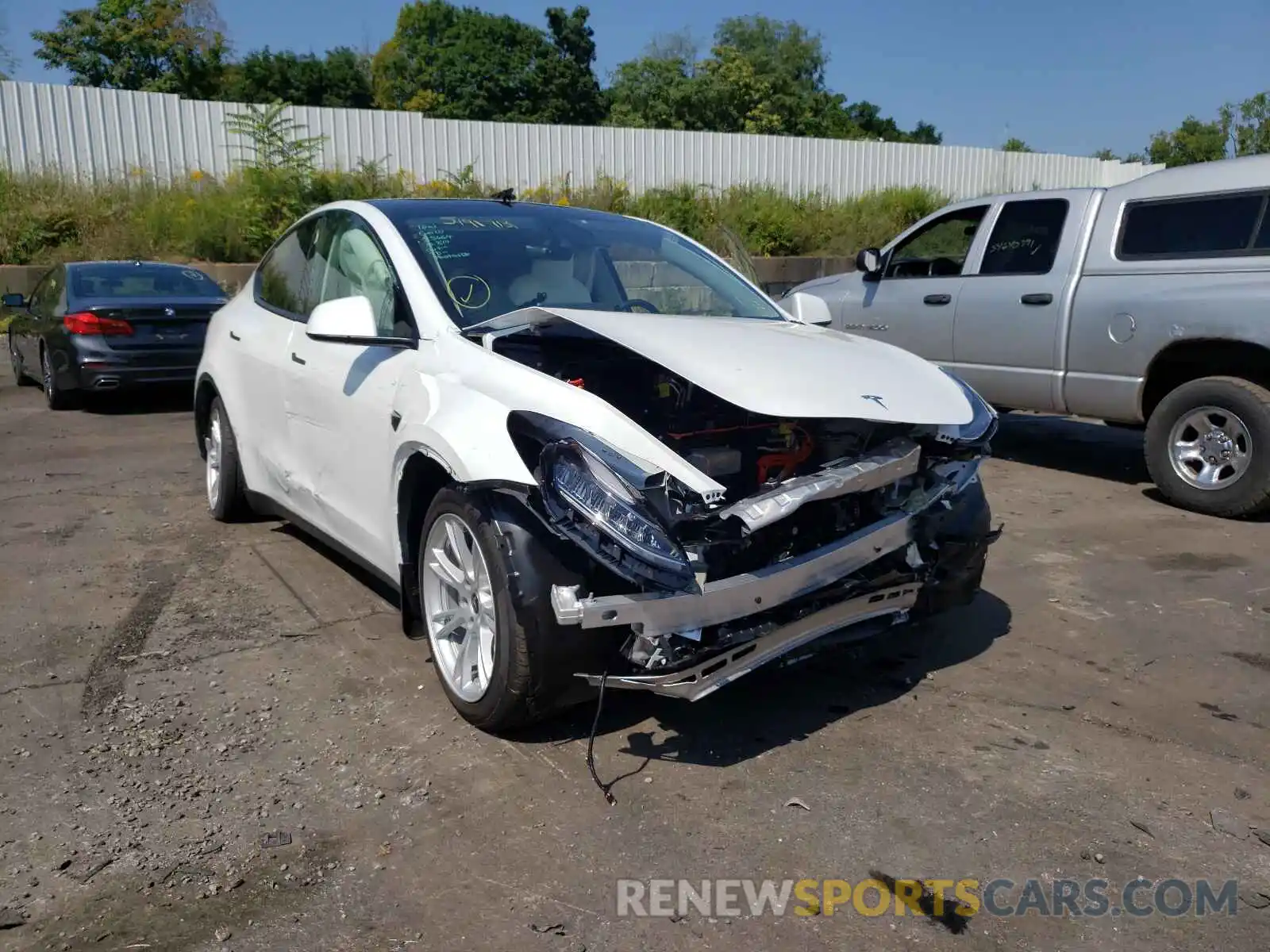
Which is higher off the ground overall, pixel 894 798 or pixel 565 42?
pixel 565 42

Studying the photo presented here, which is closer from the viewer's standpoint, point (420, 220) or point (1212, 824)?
point (1212, 824)

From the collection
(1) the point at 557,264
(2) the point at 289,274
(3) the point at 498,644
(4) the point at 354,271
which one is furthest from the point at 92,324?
(3) the point at 498,644

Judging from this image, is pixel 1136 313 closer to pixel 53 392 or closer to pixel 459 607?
pixel 459 607

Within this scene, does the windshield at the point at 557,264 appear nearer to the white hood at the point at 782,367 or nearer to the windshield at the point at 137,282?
A: the white hood at the point at 782,367

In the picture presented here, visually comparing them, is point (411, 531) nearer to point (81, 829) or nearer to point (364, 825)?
point (364, 825)

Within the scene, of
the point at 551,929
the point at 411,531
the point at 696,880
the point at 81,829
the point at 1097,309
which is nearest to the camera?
the point at 551,929

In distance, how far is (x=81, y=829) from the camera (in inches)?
124

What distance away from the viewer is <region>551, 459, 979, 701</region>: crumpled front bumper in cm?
313

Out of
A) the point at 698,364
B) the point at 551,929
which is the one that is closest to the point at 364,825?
the point at 551,929

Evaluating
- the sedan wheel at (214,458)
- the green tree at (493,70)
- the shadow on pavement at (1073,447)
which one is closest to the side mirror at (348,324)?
the sedan wheel at (214,458)

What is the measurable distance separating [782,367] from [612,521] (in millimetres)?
904

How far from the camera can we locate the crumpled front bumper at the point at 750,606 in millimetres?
3135

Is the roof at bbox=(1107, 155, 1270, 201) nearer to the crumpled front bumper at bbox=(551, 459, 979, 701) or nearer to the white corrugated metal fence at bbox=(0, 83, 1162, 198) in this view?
the crumpled front bumper at bbox=(551, 459, 979, 701)

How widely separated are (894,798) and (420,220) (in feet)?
9.78
